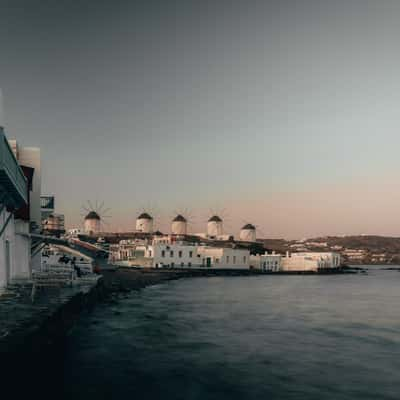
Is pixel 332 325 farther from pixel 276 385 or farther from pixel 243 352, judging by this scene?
pixel 276 385

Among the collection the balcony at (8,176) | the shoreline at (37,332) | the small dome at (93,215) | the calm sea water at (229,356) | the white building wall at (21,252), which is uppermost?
the small dome at (93,215)

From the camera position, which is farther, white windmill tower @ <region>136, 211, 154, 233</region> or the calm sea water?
white windmill tower @ <region>136, 211, 154, 233</region>

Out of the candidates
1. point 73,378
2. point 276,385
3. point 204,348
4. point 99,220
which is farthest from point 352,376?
point 99,220

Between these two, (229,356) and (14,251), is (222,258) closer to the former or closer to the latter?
(14,251)

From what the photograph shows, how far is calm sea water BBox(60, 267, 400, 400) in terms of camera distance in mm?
15492

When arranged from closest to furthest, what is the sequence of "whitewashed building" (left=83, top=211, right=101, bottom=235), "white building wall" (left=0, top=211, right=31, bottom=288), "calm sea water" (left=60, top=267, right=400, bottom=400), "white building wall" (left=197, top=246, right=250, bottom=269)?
"calm sea water" (left=60, top=267, right=400, bottom=400) < "white building wall" (left=0, top=211, right=31, bottom=288) < "white building wall" (left=197, top=246, right=250, bottom=269) < "whitewashed building" (left=83, top=211, right=101, bottom=235)

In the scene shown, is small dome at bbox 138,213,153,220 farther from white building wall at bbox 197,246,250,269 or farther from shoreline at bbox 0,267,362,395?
shoreline at bbox 0,267,362,395

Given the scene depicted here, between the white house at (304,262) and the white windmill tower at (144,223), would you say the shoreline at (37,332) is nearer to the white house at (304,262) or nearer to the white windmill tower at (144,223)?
the white house at (304,262)

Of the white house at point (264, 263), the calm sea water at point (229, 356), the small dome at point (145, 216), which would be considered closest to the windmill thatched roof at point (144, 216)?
the small dome at point (145, 216)

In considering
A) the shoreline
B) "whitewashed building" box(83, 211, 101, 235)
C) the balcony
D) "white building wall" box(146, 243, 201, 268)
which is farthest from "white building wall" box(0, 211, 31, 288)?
"whitewashed building" box(83, 211, 101, 235)

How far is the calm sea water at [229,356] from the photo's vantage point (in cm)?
1549

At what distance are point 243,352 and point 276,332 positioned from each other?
7450mm

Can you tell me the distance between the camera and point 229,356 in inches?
810

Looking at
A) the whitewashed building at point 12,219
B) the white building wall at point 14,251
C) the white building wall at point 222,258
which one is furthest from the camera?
the white building wall at point 222,258
